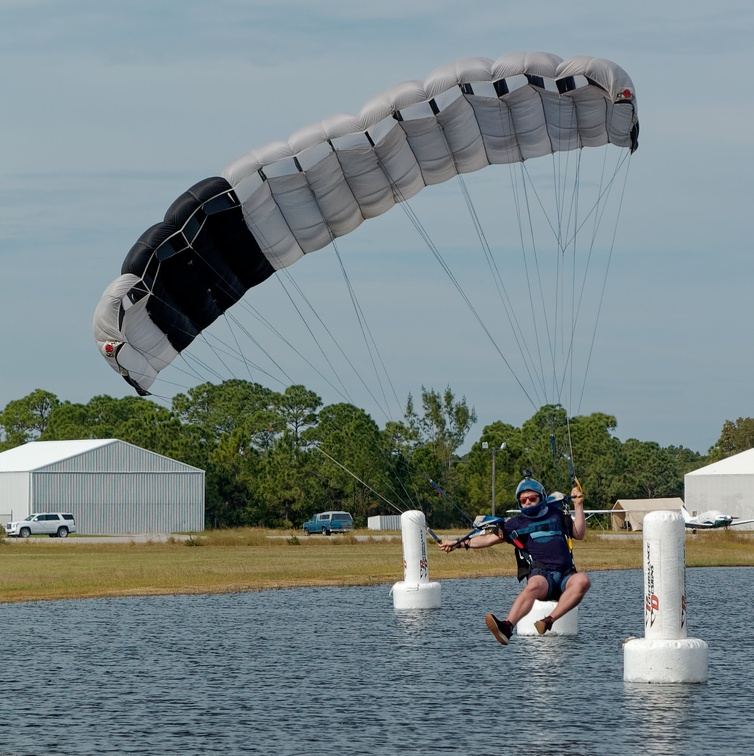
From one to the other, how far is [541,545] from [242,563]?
92.9 feet

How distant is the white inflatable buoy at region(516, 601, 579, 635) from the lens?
822 inches

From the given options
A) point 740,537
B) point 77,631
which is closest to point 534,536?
point 77,631

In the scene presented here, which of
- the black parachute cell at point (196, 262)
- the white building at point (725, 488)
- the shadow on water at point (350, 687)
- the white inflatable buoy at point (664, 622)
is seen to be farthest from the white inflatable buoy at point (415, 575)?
the white building at point (725, 488)

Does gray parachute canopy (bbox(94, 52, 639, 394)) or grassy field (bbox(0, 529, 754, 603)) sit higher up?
gray parachute canopy (bbox(94, 52, 639, 394))

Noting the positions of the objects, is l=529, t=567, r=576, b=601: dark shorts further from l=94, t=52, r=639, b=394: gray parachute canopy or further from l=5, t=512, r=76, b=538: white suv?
l=5, t=512, r=76, b=538: white suv

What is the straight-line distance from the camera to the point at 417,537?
26531 millimetres

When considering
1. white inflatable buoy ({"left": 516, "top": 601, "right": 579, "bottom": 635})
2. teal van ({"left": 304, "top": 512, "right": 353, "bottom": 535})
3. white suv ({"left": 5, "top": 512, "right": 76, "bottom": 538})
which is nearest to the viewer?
white inflatable buoy ({"left": 516, "top": 601, "right": 579, "bottom": 635})

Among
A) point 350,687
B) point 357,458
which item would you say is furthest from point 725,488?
point 350,687

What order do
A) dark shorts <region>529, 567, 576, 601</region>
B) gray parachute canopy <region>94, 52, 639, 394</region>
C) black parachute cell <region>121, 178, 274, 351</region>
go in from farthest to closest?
black parachute cell <region>121, 178, 274, 351</region> < gray parachute canopy <region>94, 52, 639, 394</region> < dark shorts <region>529, 567, 576, 601</region>

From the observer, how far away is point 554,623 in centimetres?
2062

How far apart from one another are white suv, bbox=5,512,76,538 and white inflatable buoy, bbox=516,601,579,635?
60900 mm

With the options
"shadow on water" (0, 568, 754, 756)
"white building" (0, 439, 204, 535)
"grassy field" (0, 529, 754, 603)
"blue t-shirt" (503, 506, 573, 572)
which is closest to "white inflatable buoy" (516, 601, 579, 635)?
"shadow on water" (0, 568, 754, 756)

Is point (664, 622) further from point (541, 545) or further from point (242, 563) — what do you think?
point (242, 563)

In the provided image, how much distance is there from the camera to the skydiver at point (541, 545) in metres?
17.2
